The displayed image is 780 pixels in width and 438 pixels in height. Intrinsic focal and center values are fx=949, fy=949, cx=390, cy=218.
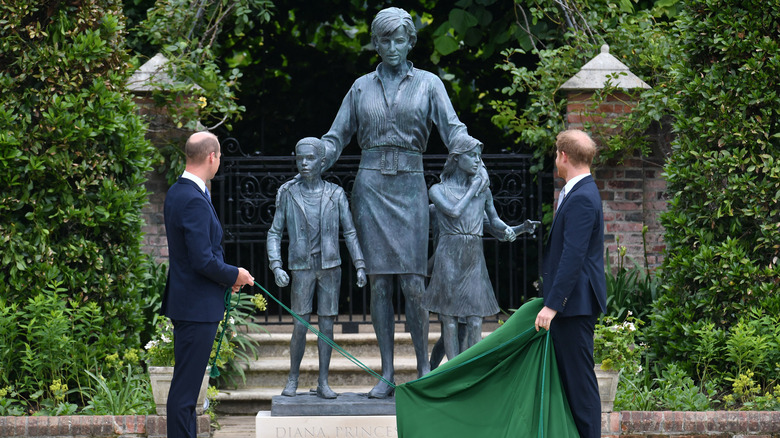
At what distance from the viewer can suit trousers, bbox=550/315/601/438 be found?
4.18 metres

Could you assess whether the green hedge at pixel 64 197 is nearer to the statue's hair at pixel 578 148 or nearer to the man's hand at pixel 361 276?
the man's hand at pixel 361 276

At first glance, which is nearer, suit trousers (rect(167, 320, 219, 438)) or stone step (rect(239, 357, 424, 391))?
suit trousers (rect(167, 320, 219, 438))

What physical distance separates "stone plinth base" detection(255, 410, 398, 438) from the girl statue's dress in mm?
683

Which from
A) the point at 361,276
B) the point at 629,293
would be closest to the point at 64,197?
the point at 361,276

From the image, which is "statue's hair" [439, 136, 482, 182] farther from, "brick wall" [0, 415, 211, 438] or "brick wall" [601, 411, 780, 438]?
"brick wall" [0, 415, 211, 438]

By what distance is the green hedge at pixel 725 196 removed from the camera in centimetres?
604

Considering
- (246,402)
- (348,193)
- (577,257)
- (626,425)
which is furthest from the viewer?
(348,193)

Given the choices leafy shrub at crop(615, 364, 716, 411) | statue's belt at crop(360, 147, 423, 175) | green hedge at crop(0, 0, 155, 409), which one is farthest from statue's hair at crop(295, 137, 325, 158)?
leafy shrub at crop(615, 364, 716, 411)

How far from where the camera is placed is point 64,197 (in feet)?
20.1

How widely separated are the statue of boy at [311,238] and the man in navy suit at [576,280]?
47.7 inches

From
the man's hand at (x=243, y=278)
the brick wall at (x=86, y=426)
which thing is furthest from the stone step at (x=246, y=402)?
the man's hand at (x=243, y=278)

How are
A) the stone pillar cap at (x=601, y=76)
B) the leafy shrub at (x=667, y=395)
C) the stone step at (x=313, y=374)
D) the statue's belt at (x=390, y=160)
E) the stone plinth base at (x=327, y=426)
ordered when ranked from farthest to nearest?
the stone pillar cap at (x=601, y=76), the stone step at (x=313, y=374), the leafy shrub at (x=667, y=395), the statue's belt at (x=390, y=160), the stone plinth base at (x=327, y=426)

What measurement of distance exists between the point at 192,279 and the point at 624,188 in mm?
4596

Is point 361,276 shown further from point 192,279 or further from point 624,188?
point 624,188
